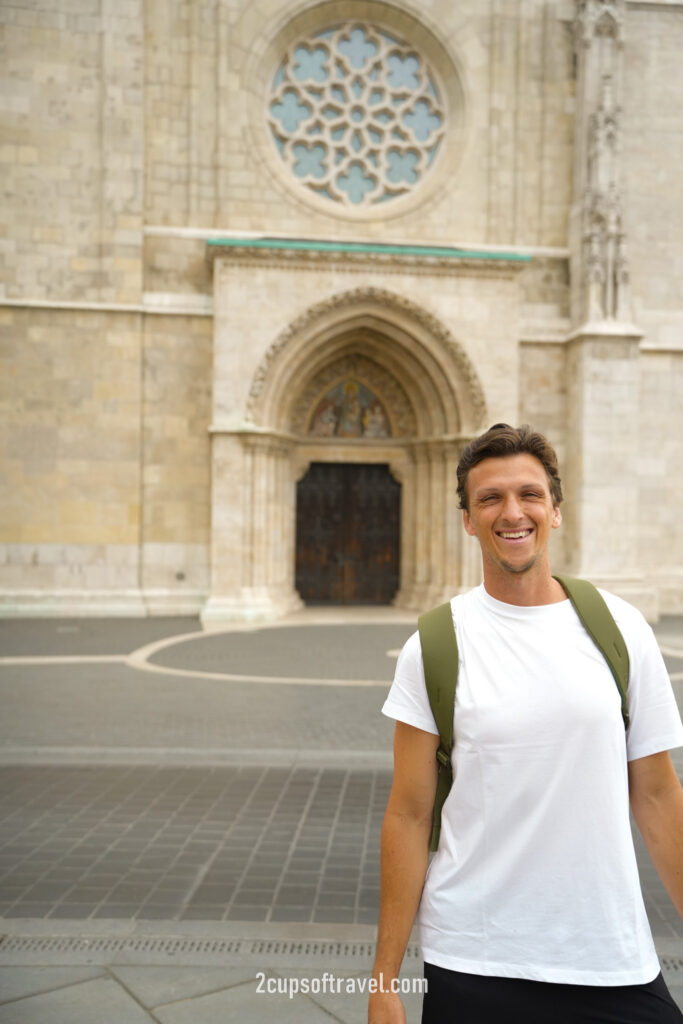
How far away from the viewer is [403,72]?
16812 mm

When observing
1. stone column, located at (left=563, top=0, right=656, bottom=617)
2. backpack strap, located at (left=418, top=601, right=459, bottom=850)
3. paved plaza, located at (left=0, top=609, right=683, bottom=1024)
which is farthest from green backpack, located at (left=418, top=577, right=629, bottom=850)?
stone column, located at (left=563, top=0, right=656, bottom=617)

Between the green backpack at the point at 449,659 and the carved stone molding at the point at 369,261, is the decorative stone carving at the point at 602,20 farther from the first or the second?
the green backpack at the point at 449,659

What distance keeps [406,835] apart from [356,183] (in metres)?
16.3

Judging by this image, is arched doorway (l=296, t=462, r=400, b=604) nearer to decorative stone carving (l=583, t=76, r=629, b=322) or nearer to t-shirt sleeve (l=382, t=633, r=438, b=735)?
decorative stone carving (l=583, t=76, r=629, b=322)

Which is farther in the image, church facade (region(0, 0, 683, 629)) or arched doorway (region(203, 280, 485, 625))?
church facade (region(0, 0, 683, 629))

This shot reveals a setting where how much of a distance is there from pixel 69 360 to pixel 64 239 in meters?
2.01

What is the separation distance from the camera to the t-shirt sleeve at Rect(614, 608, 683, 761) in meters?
1.85

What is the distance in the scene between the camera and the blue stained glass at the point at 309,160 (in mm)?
16609

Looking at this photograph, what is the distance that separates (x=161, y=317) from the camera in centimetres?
1562

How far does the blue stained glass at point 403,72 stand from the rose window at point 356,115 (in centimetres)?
2

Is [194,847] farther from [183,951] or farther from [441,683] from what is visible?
[441,683]

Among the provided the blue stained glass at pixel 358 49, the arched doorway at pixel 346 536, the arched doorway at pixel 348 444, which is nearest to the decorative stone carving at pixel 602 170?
the arched doorway at pixel 348 444

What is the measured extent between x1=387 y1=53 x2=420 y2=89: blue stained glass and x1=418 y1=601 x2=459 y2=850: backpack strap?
667 inches

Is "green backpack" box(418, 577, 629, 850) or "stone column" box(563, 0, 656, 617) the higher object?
"stone column" box(563, 0, 656, 617)
